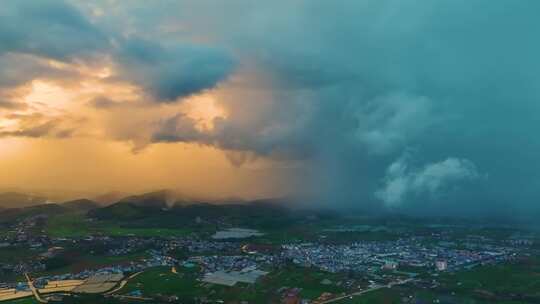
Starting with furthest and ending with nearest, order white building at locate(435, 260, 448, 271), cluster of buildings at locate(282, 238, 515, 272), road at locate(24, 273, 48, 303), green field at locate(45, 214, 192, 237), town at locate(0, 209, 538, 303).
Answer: green field at locate(45, 214, 192, 237)
cluster of buildings at locate(282, 238, 515, 272)
white building at locate(435, 260, 448, 271)
town at locate(0, 209, 538, 303)
road at locate(24, 273, 48, 303)

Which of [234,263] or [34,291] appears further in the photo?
[234,263]

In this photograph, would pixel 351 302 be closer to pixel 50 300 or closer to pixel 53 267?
pixel 50 300

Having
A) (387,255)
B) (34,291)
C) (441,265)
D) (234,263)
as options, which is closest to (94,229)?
(234,263)

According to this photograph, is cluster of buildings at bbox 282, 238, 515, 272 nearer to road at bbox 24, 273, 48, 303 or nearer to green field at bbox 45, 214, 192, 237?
green field at bbox 45, 214, 192, 237

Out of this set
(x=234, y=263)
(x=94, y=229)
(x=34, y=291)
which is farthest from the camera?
(x=94, y=229)

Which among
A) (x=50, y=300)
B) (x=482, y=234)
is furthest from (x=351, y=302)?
(x=482, y=234)

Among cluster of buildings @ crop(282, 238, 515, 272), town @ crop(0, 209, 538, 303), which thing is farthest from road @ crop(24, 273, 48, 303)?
cluster of buildings @ crop(282, 238, 515, 272)

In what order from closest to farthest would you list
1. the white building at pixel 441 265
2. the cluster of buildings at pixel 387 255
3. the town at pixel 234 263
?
the town at pixel 234 263, the white building at pixel 441 265, the cluster of buildings at pixel 387 255

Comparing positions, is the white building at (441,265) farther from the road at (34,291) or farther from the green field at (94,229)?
the green field at (94,229)

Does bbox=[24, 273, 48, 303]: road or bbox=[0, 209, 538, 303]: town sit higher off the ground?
bbox=[0, 209, 538, 303]: town

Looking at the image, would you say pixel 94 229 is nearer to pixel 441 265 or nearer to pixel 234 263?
pixel 234 263

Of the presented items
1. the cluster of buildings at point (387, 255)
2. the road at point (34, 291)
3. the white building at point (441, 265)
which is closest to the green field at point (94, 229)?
the cluster of buildings at point (387, 255)
